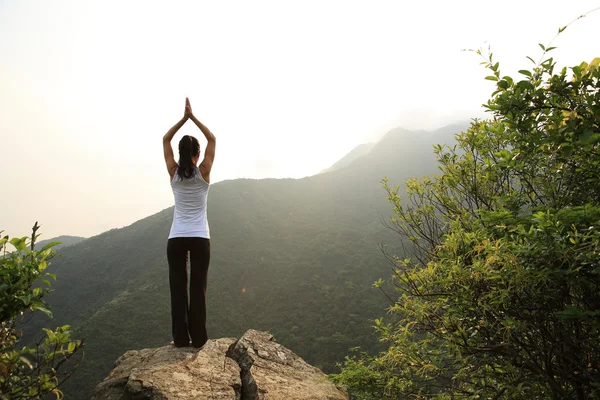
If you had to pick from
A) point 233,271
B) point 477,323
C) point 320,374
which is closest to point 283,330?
point 233,271

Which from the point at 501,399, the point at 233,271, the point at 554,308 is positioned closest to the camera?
the point at 554,308

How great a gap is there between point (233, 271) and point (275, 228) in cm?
1178

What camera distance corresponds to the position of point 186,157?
11.7 feet

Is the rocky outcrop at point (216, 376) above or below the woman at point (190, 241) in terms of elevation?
below

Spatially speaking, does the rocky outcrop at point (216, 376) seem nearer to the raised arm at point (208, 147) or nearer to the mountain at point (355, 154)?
the raised arm at point (208, 147)

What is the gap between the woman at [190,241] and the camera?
3.54m

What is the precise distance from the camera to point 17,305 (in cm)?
143

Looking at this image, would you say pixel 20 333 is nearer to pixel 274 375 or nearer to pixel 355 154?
pixel 274 375

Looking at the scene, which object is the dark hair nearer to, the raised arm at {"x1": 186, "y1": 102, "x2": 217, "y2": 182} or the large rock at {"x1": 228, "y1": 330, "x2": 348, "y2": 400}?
the raised arm at {"x1": 186, "y1": 102, "x2": 217, "y2": 182}

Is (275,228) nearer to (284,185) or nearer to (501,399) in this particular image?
(284,185)

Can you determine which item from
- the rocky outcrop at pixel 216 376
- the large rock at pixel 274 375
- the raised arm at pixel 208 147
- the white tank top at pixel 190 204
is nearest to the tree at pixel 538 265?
the large rock at pixel 274 375

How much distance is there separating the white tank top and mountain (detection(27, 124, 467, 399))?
25217 millimetres

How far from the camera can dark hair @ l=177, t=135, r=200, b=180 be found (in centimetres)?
357

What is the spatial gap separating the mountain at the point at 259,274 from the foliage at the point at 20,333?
2681 cm
